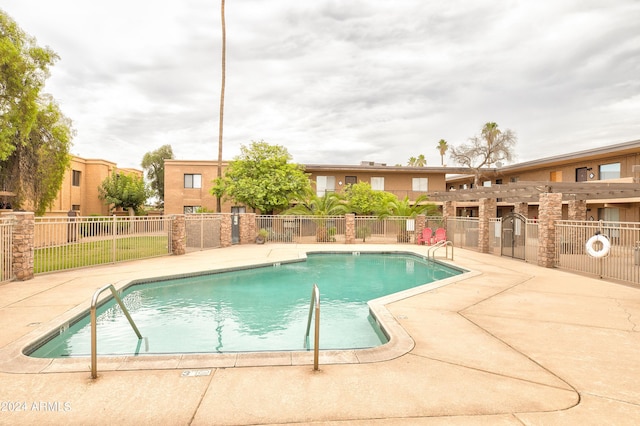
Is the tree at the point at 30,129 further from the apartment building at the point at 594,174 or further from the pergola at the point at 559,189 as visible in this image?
the apartment building at the point at 594,174

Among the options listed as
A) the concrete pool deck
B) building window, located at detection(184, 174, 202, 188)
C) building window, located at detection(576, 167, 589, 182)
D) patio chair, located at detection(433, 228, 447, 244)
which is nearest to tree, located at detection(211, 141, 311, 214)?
building window, located at detection(184, 174, 202, 188)

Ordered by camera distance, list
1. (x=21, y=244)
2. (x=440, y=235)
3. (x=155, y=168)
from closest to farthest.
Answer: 1. (x=21, y=244)
2. (x=440, y=235)
3. (x=155, y=168)

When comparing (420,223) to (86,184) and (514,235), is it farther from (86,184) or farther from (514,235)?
(86,184)

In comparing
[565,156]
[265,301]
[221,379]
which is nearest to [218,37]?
[265,301]

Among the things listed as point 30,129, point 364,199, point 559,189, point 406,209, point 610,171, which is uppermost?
point 30,129

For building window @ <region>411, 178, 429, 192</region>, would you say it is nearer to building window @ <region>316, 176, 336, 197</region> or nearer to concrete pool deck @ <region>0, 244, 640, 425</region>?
building window @ <region>316, 176, 336, 197</region>

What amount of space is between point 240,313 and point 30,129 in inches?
680

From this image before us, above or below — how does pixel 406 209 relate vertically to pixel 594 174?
below

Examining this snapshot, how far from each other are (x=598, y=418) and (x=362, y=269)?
12.2 meters

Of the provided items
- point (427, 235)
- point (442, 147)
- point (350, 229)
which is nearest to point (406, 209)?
point (427, 235)

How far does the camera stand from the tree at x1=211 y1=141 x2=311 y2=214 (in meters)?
25.6

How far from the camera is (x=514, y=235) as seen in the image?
17203mm

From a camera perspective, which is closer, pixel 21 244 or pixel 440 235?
pixel 21 244

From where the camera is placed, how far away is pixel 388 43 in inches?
929
